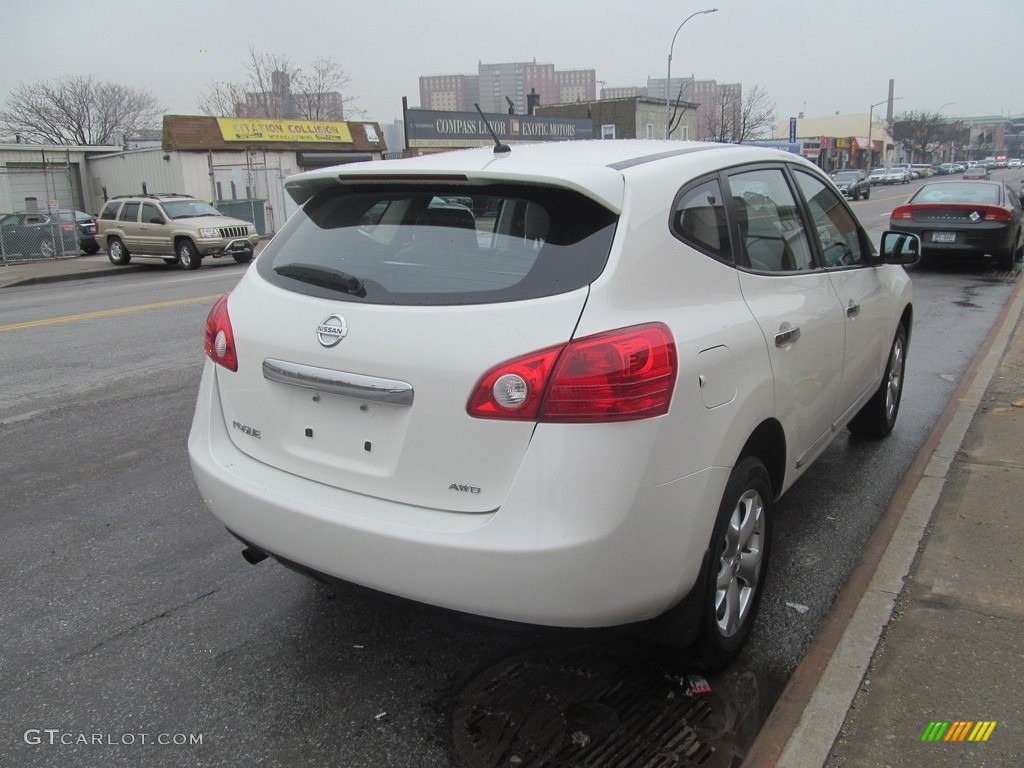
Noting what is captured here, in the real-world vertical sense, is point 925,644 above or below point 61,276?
above

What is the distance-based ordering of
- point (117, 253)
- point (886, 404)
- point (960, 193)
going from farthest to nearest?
point (117, 253), point (960, 193), point (886, 404)

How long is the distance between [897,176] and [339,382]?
77.4 m

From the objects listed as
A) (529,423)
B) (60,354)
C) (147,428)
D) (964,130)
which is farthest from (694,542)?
(964,130)

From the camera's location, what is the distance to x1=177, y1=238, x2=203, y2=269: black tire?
1984cm

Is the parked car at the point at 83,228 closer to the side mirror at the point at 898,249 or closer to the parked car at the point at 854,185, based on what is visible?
the side mirror at the point at 898,249

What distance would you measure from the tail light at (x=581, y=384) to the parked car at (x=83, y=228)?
81.8 feet

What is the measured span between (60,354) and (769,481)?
25.8ft

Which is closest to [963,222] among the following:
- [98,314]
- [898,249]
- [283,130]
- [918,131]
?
[898,249]

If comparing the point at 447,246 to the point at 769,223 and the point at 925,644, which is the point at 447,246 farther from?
the point at 925,644

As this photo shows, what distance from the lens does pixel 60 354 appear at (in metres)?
8.55

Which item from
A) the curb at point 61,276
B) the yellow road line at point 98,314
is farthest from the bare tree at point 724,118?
the yellow road line at point 98,314

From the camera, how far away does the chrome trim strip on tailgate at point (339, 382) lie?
7.98ft

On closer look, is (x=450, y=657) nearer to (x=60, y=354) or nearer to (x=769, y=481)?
(x=769, y=481)

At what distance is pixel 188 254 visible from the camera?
1997 cm
